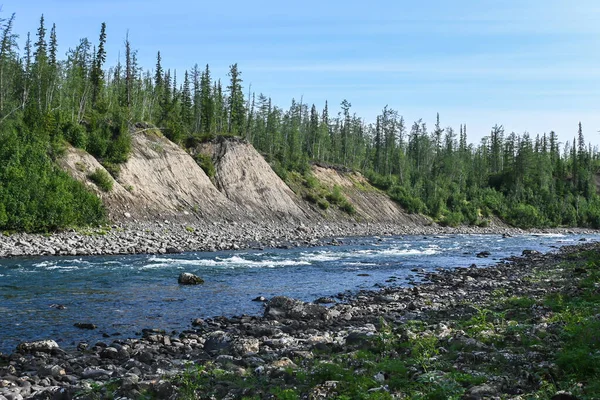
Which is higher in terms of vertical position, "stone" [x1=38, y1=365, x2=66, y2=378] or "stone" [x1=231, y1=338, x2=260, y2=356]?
"stone" [x1=231, y1=338, x2=260, y2=356]

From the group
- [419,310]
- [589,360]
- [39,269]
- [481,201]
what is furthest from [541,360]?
[481,201]

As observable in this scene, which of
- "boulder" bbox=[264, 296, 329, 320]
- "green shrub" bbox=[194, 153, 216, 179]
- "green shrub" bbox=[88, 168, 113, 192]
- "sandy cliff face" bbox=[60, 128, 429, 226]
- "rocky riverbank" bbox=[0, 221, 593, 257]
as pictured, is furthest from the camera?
"green shrub" bbox=[194, 153, 216, 179]

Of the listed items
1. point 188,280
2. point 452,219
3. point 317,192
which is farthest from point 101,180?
point 452,219

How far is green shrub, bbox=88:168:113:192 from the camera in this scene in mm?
43500

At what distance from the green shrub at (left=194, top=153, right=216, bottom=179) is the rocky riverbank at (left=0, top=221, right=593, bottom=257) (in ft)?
33.3

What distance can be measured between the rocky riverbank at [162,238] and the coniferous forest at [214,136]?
8.04 ft

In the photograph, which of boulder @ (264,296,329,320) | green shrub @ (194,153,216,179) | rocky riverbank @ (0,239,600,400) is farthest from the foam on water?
green shrub @ (194,153,216,179)

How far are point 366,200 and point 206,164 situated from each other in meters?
28.9

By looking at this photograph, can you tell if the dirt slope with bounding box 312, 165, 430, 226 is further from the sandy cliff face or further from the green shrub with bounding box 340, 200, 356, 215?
the green shrub with bounding box 340, 200, 356, 215

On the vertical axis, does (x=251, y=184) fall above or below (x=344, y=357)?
above

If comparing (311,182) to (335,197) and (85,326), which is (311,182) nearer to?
(335,197)

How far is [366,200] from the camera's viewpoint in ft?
256

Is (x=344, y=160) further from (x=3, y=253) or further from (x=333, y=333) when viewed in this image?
(x=333, y=333)

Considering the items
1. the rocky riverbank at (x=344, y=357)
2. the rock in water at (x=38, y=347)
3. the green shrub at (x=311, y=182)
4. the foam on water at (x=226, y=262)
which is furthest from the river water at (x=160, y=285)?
the green shrub at (x=311, y=182)
